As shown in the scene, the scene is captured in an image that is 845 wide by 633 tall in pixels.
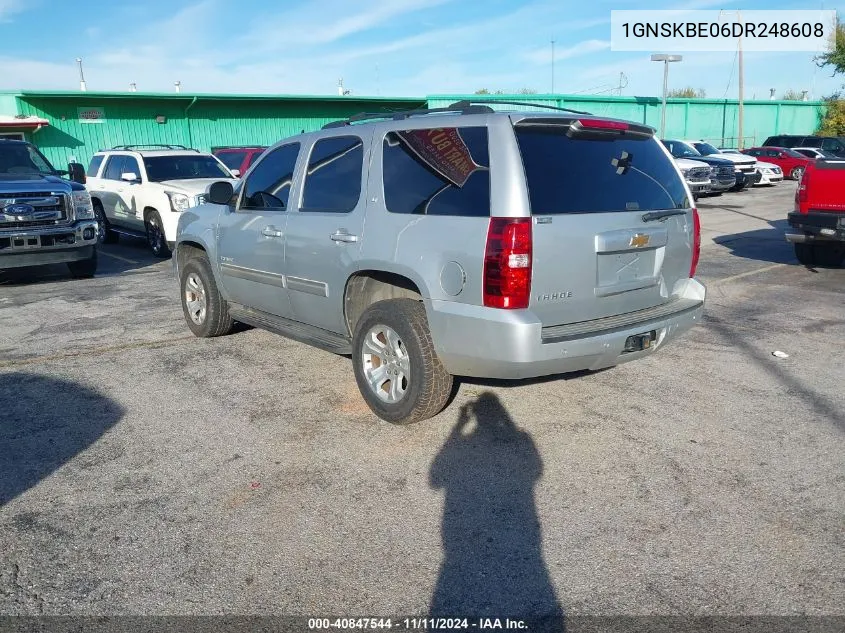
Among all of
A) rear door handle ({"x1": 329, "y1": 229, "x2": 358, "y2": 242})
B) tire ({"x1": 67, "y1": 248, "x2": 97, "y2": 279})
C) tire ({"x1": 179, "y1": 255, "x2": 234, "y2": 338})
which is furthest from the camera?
tire ({"x1": 67, "y1": 248, "x2": 97, "y2": 279})

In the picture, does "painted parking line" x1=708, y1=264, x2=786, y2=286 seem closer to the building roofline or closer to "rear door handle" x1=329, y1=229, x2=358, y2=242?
"rear door handle" x1=329, y1=229, x2=358, y2=242

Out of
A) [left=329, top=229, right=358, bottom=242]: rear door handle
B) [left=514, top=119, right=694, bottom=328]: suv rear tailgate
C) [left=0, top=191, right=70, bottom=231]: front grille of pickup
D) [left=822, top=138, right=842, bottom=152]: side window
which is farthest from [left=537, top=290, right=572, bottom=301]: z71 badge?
[left=822, top=138, right=842, bottom=152]: side window

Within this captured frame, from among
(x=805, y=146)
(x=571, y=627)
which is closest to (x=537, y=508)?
(x=571, y=627)

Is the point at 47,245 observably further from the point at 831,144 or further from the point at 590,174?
the point at 831,144

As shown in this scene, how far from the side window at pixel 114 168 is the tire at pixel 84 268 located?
351 cm

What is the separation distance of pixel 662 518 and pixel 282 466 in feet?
6.90

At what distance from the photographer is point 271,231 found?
5688mm

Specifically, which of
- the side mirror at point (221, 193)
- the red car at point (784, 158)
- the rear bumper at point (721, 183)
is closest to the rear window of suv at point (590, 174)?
the side mirror at point (221, 193)

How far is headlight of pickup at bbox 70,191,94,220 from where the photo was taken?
408 inches

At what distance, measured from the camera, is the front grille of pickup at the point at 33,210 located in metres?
9.64

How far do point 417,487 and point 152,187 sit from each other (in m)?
10.3

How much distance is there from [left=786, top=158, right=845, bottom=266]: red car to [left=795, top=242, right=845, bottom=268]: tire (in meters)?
0.49

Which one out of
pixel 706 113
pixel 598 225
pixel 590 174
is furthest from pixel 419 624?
pixel 706 113

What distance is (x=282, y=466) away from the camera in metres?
4.27
